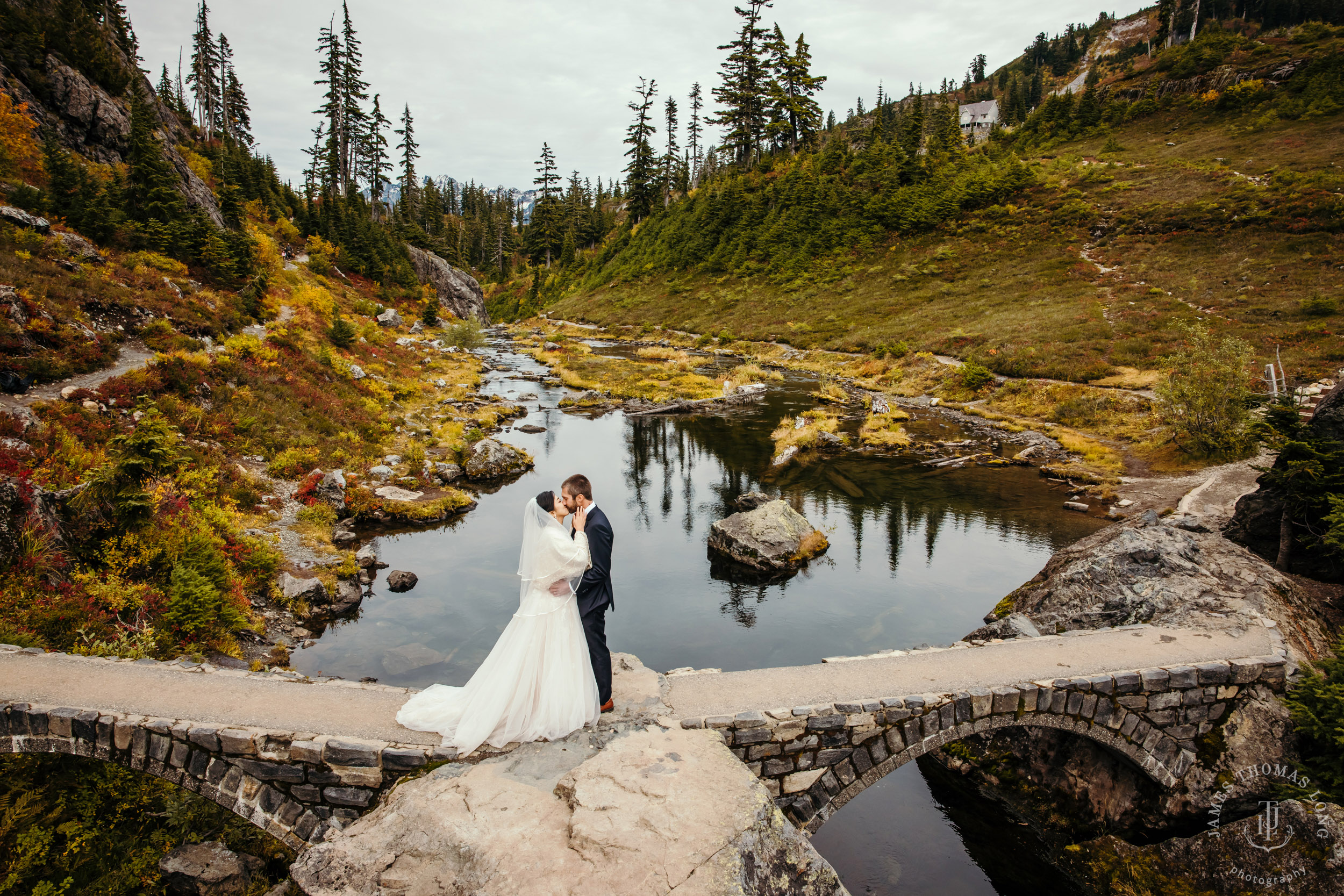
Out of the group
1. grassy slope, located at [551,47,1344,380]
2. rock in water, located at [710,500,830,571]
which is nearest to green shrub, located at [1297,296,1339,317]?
grassy slope, located at [551,47,1344,380]

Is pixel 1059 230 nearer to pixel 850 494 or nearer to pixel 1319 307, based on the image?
pixel 1319 307

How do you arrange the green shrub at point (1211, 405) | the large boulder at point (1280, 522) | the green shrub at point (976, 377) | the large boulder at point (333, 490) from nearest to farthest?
the large boulder at point (1280, 522) → the large boulder at point (333, 490) → the green shrub at point (1211, 405) → the green shrub at point (976, 377)

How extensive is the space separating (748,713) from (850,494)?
60.0 feet

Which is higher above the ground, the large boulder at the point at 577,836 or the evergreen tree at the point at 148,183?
the evergreen tree at the point at 148,183

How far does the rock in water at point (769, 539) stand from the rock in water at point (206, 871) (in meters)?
14.1

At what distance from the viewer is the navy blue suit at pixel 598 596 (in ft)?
25.1

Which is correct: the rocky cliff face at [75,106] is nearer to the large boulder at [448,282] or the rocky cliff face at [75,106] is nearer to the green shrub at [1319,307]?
the large boulder at [448,282]

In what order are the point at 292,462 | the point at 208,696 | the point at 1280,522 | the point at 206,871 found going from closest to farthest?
the point at 206,871 → the point at 208,696 → the point at 1280,522 → the point at 292,462

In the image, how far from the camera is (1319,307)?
3672 cm

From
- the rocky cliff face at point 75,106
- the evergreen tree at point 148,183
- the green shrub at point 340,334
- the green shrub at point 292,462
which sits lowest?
the green shrub at point 292,462

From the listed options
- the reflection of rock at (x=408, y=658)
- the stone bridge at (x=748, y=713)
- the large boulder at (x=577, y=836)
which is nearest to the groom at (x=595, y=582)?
the stone bridge at (x=748, y=713)

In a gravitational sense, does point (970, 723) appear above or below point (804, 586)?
above

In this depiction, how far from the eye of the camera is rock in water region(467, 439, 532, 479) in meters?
26.1

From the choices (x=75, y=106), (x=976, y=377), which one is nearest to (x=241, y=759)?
(x=976, y=377)
